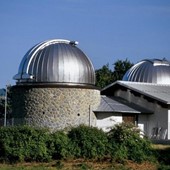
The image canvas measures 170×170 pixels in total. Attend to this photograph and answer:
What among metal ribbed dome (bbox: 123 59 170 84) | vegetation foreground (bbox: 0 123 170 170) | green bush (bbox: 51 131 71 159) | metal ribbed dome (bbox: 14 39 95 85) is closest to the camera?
vegetation foreground (bbox: 0 123 170 170)

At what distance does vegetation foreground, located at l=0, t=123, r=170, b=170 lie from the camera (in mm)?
22625

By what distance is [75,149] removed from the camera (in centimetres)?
2297

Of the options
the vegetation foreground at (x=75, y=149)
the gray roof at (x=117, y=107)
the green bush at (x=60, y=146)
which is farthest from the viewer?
the gray roof at (x=117, y=107)

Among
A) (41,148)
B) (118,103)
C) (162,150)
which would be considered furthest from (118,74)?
(41,148)

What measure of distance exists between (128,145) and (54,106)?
13.7 m

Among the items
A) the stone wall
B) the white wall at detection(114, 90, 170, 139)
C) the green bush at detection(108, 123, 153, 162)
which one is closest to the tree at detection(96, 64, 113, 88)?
the white wall at detection(114, 90, 170, 139)

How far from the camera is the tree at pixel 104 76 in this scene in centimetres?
6141

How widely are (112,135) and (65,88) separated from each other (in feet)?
44.3

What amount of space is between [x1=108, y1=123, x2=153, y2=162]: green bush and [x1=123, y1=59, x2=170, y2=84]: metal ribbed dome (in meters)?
21.1

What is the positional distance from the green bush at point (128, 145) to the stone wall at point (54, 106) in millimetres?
12519

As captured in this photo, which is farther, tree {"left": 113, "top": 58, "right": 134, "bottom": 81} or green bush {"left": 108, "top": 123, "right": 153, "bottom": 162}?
tree {"left": 113, "top": 58, "right": 134, "bottom": 81}

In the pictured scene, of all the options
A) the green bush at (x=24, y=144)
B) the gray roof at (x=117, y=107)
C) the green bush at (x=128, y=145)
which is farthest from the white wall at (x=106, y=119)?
the green bush at (x=24, y=144)

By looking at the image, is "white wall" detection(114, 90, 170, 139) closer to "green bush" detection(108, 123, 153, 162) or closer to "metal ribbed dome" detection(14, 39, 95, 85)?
"metal ribbed dome" detection(14, 39, 95, 85)

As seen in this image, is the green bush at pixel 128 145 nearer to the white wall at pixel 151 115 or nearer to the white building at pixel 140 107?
the white building at pixel 140 107
